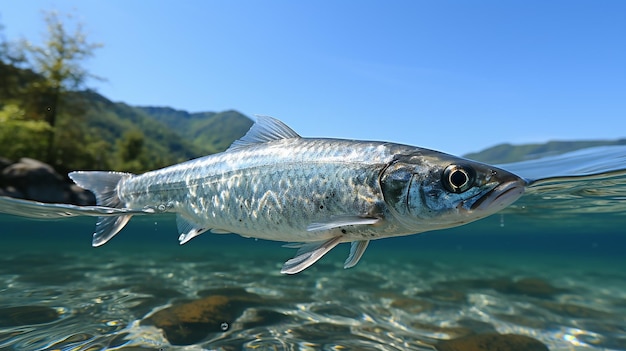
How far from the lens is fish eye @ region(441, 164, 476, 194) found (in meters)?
2.57

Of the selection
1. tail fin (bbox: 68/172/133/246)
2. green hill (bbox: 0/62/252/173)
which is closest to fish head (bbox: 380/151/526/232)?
tail fin (bbox: 68/172/133/246)

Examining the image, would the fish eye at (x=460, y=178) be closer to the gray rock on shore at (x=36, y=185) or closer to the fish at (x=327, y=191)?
the fish at (x=327, y=191)

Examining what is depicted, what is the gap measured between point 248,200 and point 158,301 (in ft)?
17.1

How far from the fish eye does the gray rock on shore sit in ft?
51.1

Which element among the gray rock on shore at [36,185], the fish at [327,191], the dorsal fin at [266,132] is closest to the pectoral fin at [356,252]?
the fish at [327,191]

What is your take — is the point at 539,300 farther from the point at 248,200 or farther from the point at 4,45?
the point at 4,45

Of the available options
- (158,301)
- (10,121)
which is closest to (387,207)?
(158,301)

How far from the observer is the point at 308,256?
271 centimetres

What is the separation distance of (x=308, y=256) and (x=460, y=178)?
116 centimetres

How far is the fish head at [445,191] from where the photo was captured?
254 cm

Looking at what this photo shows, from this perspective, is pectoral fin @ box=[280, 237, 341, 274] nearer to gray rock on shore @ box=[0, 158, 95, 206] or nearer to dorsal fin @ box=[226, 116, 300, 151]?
dorsal fin @ box=[226, 116, 300, 151]

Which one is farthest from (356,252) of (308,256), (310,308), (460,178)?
(310,308)

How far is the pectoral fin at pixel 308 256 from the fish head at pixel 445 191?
1.65 feet

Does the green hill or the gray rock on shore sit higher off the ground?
the green hill
